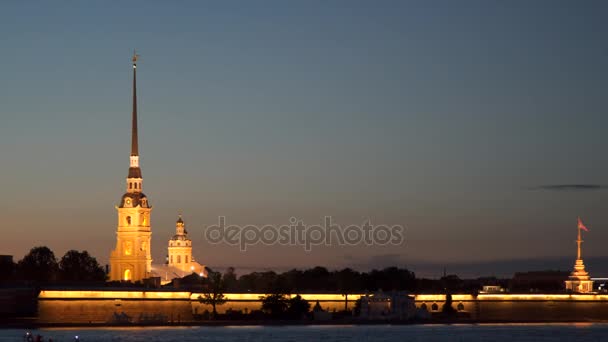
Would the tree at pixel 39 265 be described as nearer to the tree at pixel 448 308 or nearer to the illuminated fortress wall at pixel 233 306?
the illuminated fortress wall at pixel 233 306

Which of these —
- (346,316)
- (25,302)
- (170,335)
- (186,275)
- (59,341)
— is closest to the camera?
(59,341)

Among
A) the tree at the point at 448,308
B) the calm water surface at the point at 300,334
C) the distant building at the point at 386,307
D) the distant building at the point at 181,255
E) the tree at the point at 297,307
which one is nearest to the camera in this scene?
the calm water surface at the point at 300,334

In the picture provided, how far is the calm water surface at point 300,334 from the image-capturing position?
11512cm

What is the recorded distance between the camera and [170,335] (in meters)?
120

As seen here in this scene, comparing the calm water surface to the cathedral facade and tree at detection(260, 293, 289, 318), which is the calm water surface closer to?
tree at detection(260, 293, 289, 318)

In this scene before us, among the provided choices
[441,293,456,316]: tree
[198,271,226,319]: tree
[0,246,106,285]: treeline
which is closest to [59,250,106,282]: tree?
[0,246,106,285]: treeline

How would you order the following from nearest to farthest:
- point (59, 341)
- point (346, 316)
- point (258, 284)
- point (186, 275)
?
point (59, 341) < point (346, 316) < point (258, 284) < point (186, 275)

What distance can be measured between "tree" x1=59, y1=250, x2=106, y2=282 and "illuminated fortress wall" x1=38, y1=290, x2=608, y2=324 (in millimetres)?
30373

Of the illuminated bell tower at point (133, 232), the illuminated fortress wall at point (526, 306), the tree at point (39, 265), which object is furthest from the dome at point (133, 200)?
the illuminated fortress wall at point (526, 306)

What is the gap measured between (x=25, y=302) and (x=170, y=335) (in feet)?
69.4

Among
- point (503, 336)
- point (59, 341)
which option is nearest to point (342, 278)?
point (503, 336)

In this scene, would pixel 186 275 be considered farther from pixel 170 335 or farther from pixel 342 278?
pixel 170 335

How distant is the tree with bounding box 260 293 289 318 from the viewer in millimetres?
155125

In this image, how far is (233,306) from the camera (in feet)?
519
